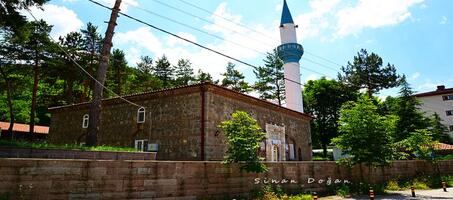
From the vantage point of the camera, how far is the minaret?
3538cm

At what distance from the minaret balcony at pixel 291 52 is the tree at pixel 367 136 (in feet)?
59.7

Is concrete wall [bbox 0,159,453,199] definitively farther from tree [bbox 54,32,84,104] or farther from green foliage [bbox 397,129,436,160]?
tree [bbox 54,32,84,104]

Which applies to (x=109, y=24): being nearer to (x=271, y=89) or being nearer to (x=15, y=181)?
(x=15, y=181)

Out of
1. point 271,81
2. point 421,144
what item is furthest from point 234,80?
point 421,144

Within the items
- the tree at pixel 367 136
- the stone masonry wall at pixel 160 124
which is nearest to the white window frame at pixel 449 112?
the tree at pixel 367 136

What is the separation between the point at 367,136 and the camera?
17.5 m

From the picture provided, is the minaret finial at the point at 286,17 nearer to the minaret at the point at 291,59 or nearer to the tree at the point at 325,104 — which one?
the minaret at the point at 291,59

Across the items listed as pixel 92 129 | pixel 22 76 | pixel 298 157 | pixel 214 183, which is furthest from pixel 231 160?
pixel 22 76

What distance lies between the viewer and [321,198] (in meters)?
15.2

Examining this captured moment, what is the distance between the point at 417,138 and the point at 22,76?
38.1 m

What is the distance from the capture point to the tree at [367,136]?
1744 centimetres

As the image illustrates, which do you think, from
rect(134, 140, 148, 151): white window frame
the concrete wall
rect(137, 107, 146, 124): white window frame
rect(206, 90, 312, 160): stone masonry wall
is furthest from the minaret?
the concrete wall

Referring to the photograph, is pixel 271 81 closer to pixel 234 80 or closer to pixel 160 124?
pixel 234 80

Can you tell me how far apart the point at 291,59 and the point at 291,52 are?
2.72ft
